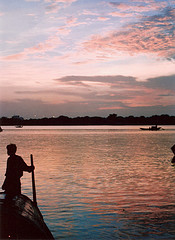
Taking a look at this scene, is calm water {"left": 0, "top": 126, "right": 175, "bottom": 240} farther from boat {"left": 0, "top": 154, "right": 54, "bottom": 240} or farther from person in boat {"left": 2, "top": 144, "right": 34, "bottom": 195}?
boat {"left": 0, "top": 154, "right": 54, "bottom": 240}

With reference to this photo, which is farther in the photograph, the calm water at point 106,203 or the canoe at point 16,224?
the calm water at point 106,203

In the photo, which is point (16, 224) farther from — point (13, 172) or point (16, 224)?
point (13, 172)

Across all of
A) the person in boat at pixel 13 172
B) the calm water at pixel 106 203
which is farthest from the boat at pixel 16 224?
the calm water at pixel 106 203

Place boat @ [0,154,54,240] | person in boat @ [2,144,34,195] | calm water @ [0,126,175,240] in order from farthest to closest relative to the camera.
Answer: calm water @ [0,126,175,240] < person in boat @ [2,144,34,195] < boat @ [0,154,54,240]

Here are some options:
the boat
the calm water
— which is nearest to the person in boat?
the boat

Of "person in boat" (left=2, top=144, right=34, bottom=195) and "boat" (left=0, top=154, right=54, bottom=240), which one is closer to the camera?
"boat" (left=0, top=154, right=54, bottom=240)

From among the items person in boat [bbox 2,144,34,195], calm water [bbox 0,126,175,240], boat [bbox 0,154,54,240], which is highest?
person in boat [bbox 2,144,34,195]

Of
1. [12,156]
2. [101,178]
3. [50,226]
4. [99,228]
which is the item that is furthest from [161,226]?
[101,178]

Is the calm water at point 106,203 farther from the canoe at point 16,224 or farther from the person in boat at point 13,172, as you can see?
the canoe at point 16,224

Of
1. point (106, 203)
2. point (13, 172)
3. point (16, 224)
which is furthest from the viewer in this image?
Answer: point (106, 203)

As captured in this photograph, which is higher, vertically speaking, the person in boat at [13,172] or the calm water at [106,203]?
the person in boat at [13,172]

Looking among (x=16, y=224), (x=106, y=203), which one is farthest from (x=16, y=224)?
(x=106, y=203)

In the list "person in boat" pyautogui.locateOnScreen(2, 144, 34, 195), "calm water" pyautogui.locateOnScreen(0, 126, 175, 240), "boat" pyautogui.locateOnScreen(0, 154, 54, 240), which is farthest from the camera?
"calm water" pyautogui.locateOnScreen(0, 126, 175, 240)

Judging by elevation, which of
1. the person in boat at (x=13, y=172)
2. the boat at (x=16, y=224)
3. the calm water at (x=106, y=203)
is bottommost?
→ the calm water at (x=106, y=203)
